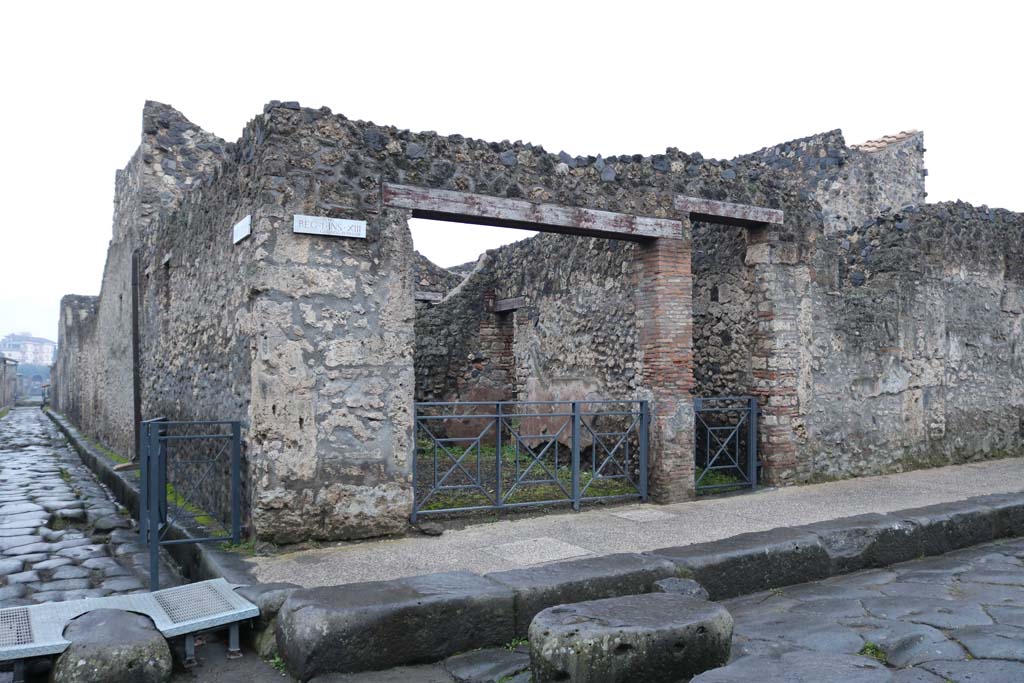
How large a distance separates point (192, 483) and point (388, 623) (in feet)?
14.1

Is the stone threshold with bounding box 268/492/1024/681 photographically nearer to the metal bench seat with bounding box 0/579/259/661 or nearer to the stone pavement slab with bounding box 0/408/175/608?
the metal bench seat with bounding box 0/579/259/661

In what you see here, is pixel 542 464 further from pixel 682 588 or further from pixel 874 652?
pixel 874 652

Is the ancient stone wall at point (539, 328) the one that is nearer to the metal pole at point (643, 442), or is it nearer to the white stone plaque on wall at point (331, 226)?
the metal pole at point (643, 442)

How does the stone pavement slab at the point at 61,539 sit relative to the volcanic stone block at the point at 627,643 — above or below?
below

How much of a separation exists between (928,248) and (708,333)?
9.72 feet

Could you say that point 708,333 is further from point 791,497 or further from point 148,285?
point 148,285

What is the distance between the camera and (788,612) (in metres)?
4.46

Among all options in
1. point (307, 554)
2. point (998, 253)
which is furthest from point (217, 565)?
point (998, 253)

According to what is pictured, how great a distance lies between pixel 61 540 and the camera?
6.86 meters

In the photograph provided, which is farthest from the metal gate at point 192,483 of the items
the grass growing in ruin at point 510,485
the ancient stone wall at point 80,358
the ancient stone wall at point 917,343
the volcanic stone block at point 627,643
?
the ancient stone wall at point 80,358

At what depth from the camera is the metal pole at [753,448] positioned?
771 centimetres

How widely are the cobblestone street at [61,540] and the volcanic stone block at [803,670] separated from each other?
13.4 ft

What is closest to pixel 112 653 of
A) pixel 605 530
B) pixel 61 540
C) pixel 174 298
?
pixel 605 530

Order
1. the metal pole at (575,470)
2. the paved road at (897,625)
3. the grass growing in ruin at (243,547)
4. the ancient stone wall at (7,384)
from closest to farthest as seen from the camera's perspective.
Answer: the paved road at (897,625), the grass growing in ruin at (243,547), the metal pole at (575,470), the ancient stone wall at (7,384)
